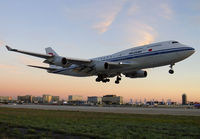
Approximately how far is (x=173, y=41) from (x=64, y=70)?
24.3 meters

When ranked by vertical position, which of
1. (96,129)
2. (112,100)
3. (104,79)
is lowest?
(112,100)

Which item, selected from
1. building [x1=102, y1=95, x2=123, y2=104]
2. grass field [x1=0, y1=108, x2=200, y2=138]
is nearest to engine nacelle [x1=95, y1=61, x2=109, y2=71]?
grass field [x1=0, y1=108, x2=200, y2=138]

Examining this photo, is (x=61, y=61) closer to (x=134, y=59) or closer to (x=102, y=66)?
(x=102, y=66)

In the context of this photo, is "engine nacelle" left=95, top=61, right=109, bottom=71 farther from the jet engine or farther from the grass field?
the grass field

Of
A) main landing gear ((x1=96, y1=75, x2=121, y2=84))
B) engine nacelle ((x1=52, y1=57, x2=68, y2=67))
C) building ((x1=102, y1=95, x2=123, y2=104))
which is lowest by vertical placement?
building ((x1=102, y1=95, x2=123, y2=104))

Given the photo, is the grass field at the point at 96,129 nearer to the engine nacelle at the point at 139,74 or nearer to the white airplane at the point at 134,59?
the white airplane at the point at 134,59

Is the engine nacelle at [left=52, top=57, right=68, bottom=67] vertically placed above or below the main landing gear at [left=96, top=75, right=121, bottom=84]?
above

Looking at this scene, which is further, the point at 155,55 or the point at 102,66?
the point at 102,66

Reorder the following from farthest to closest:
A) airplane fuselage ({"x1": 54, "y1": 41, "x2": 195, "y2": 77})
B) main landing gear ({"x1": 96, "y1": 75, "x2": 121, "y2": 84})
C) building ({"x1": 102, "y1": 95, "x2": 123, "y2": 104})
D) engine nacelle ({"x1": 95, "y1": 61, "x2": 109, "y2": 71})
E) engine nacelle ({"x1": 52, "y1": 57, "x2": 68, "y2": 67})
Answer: building ({"x1": 102, "y1": 95, "x2": 123, "y2": 104})
main landing gear ({"x1": 96, "y1": 75, "x2": 121, "y2": 84})
engine nacelle ({"x1": 95, "y1": 61, "x2": 109, "y2": 71})
engine nacelle ({"x1": 52, "y1": 57, "x2": 68, "y2": 67})
airplane fuselage ({"x1": 54, "y1": 41, "x2": 195, "y2": 77})

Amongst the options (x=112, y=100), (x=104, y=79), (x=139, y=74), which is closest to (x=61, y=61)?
(x=104, y=79)

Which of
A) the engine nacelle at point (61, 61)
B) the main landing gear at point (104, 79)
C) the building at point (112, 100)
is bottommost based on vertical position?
the building at point (112, 100)

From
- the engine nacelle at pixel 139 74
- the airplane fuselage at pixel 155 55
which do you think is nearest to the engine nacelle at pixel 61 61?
the airplane fuselage at pixel 155 55

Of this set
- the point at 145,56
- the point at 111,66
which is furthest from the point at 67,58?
the point at 145,56

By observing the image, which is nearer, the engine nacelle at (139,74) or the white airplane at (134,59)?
the white airplane at (134,59)
